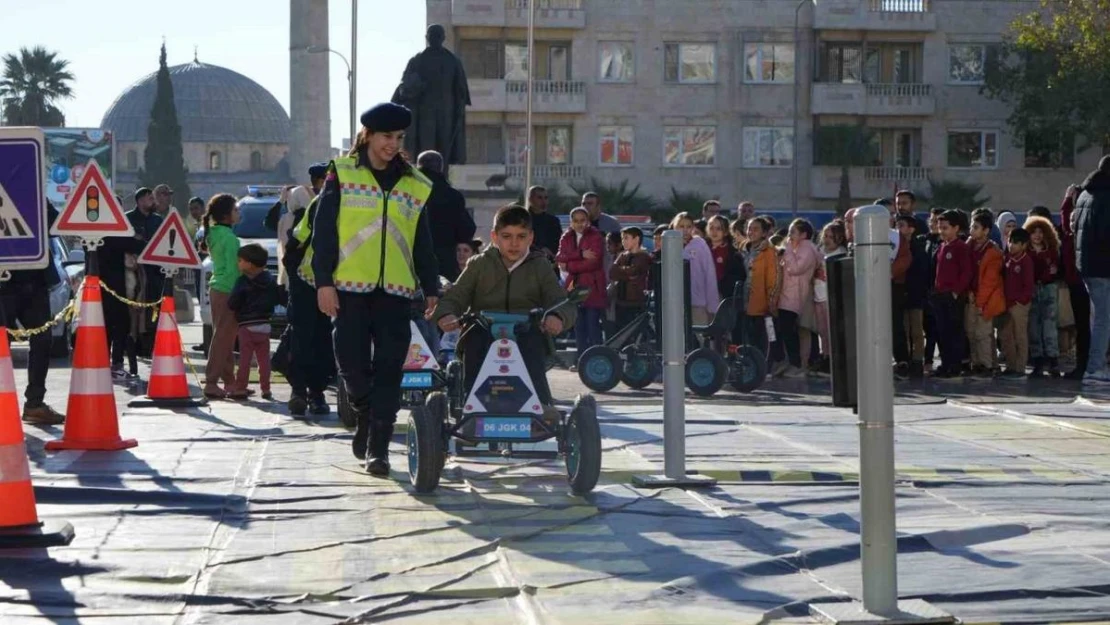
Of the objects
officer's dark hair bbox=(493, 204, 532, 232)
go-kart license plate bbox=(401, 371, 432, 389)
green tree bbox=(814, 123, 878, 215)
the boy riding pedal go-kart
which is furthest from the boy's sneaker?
green tree bbox=(814, 123, 878, 215)

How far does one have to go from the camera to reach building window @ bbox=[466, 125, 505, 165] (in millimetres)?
65312

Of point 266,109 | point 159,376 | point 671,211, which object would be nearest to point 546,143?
point 671,211

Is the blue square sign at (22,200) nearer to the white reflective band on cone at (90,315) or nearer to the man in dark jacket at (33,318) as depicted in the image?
the white reflective band on cone at (90,315)

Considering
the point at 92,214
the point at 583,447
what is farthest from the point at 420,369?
the point at 92,214

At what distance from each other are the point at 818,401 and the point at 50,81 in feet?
351

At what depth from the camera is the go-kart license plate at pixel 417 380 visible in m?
12.4

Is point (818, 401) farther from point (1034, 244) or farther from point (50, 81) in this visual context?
point (50, 81)

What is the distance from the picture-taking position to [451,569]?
23.7 feet

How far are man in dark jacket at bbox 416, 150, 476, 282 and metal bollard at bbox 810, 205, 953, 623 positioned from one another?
757 centimetres

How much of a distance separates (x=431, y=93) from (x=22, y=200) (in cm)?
811

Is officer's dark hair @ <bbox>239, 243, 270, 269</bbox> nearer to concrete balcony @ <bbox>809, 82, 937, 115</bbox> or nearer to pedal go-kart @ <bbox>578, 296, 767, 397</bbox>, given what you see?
pedal go-kart @ <bbox>578, 296, 767, 397</bbox>

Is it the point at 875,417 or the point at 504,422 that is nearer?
the point at 875,417

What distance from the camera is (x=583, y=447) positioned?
927 centimetres

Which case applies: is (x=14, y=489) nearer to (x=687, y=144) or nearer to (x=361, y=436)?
(x=361, y=436)
